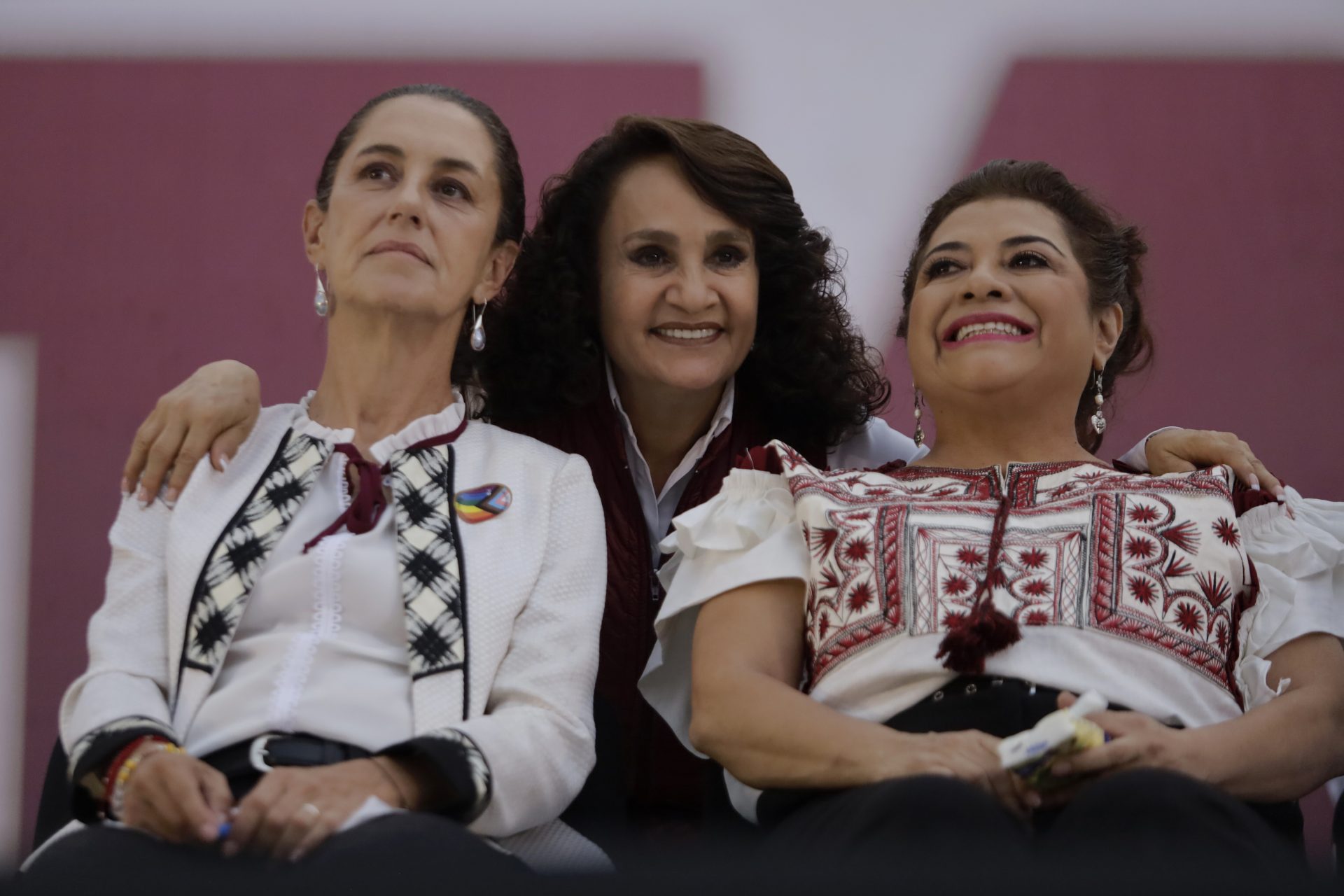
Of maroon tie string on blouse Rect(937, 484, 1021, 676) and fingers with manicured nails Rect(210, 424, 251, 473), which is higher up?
fingers with manicured nails Rect(210, 424, 251, 473)

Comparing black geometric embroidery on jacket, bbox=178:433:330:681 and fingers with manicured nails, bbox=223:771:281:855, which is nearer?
fingers with manicured nails, bbox=223:771:281:855

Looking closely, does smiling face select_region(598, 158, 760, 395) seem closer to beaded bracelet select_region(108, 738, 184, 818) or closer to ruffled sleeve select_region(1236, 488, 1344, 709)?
ruffled sleeve select_region(1236, 488, 1344, 709)

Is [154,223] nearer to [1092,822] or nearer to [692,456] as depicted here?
[692,456]

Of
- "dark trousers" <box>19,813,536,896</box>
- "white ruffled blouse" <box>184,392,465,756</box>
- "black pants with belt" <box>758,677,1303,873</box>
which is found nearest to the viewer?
"dark trousers" <box>19,813,536,896</box>

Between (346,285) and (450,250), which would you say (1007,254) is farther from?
(346,285)

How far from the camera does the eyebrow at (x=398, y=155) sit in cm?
207

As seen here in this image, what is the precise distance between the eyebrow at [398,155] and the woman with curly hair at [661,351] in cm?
38

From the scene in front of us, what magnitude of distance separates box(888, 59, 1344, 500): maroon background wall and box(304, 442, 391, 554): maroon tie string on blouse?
146cm

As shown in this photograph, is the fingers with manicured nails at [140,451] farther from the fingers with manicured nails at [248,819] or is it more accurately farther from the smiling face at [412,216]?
the fingers with manicured nails at [248,819]

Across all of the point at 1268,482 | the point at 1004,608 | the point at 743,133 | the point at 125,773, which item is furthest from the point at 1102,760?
the point at 743,133

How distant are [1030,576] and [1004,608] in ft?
0.20

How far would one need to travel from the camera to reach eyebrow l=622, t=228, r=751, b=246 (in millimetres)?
2363

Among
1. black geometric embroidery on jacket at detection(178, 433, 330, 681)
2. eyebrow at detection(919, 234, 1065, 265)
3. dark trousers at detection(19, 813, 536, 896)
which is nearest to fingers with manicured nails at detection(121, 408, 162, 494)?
black geometric embroidery on jacket at detection(178, 433, 330, 681)

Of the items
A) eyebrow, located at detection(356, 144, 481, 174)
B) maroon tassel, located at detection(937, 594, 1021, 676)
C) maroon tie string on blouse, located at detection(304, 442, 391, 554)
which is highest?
eyebrow, located at detection(356, 144, 481, 174)
